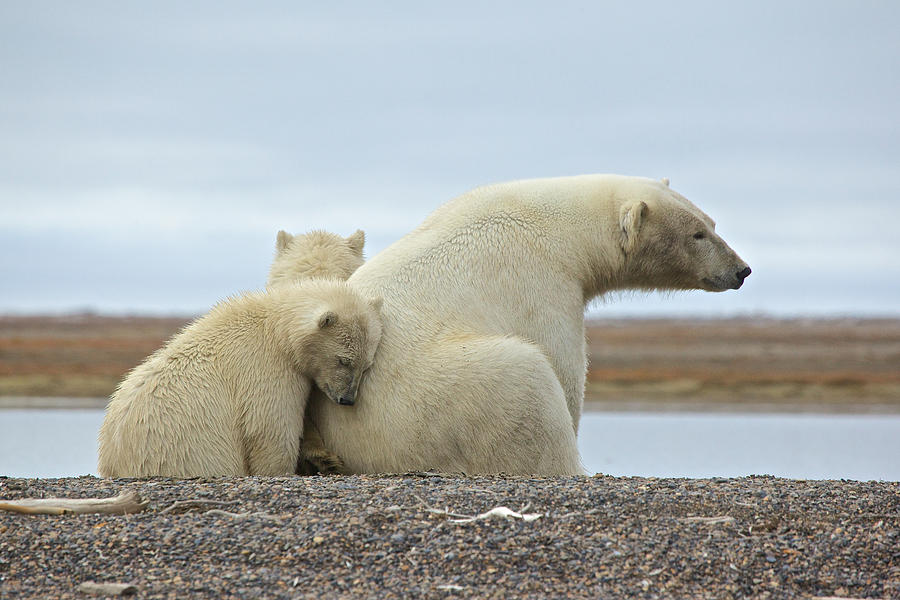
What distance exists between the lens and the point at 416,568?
15.8 feet

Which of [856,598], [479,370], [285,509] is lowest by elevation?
[856,598]

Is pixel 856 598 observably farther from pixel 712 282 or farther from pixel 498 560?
pixel 712 282

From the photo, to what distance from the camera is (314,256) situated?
26.8ft

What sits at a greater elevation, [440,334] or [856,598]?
[440,334]

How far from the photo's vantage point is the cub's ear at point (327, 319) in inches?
250

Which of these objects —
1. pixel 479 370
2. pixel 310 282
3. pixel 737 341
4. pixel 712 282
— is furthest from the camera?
pixel 737 341

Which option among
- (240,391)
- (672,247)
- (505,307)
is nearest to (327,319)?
(240,391)

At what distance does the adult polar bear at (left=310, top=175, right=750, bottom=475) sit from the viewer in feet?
21.2

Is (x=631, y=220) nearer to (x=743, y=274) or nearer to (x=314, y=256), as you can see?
(x=743, y=274)

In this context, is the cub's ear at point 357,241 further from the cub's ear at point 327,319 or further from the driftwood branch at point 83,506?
the driftwood branch at point 83,506

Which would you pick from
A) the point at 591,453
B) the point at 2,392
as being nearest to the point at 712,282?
the point at 591,453

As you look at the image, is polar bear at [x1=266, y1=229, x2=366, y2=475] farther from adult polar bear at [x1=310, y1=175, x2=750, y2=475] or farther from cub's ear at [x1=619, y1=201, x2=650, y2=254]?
cub's ear at [x1=619, y1=201, x2=650, y2=254]

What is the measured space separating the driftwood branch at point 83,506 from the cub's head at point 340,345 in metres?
1.27

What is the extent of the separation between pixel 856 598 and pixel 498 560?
58.4 inches
